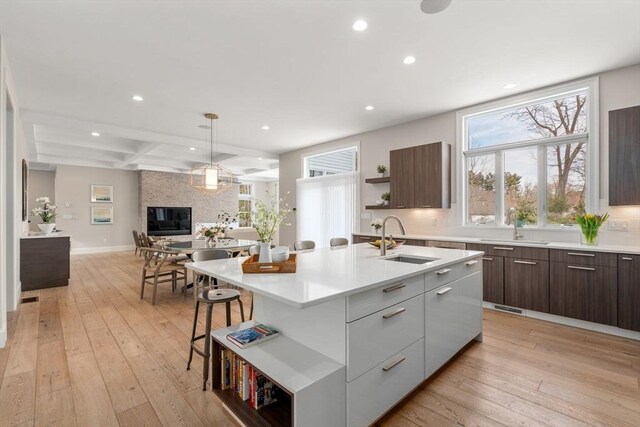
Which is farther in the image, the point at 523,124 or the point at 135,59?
the point at 523,124

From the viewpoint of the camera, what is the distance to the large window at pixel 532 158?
3.66 meters

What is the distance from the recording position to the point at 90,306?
13.2ft

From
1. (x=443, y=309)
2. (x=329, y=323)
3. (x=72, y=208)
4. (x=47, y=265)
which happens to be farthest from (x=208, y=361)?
(x=72, y=208)

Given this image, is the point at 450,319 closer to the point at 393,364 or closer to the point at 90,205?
the point at 393,364

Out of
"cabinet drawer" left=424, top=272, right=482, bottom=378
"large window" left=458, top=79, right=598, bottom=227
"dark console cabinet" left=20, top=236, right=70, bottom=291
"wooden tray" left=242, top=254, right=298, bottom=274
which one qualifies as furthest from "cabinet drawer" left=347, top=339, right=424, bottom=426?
"dark console cabinet" left=20, top=236, right=70, bottom=291

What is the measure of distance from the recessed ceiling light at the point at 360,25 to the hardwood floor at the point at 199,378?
9.49 feet

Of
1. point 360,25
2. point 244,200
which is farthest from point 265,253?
point 244,200

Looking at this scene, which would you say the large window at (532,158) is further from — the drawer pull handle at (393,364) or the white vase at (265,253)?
the white vase at (265,253)

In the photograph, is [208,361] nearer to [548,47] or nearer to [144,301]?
[144,301]

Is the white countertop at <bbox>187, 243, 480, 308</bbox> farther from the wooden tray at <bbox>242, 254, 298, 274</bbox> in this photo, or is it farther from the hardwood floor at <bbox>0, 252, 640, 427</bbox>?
the hardwood floor at <bbox>0, 252, 640, 427</bbox>

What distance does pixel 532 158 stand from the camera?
160 inches

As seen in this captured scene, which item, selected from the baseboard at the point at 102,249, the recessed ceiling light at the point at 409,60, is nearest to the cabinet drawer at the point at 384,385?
the recessed ceiling light at the point at 409,60

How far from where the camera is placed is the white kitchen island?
1458mm

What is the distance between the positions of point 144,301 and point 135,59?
3082 mm
